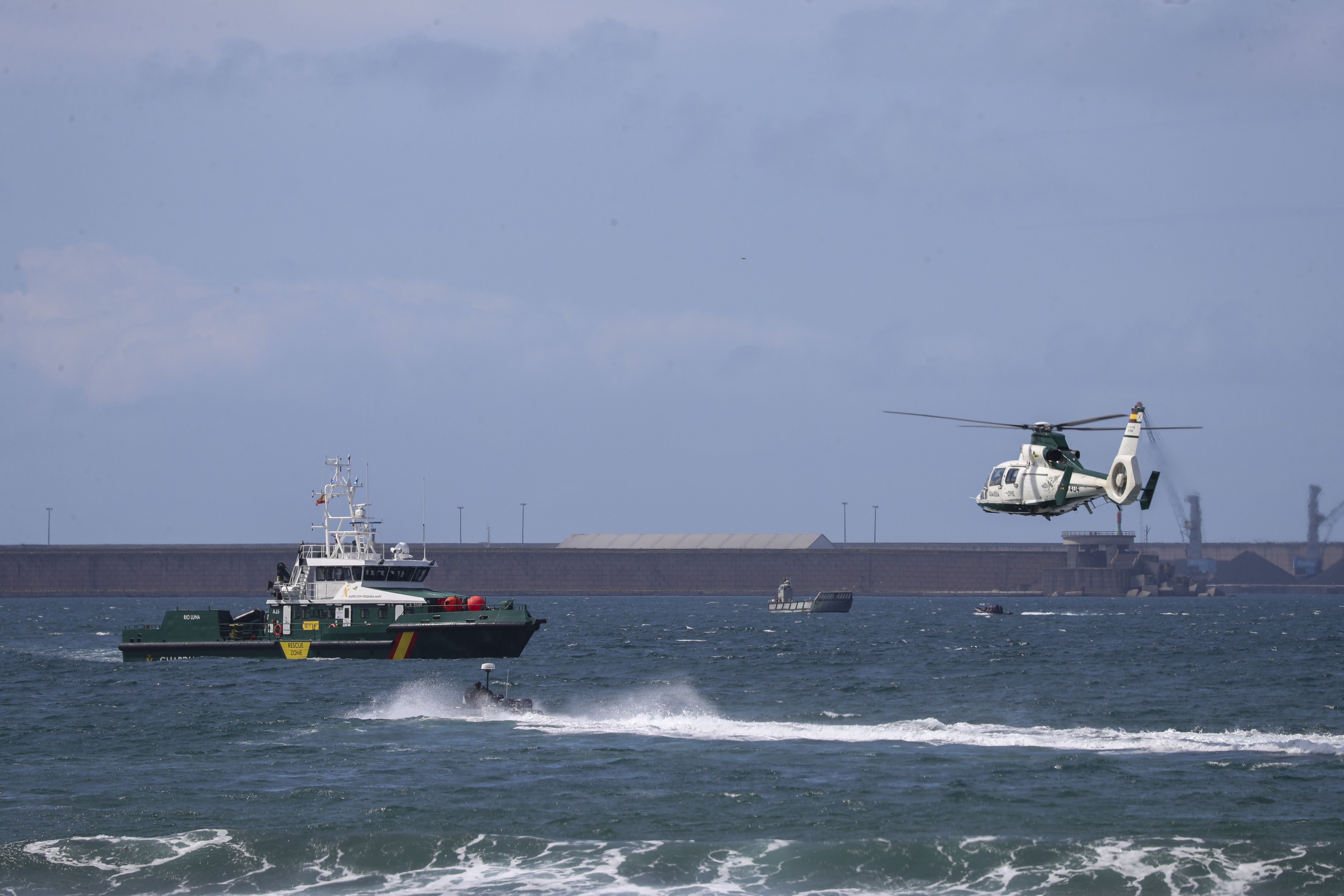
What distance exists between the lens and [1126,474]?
32.8 metres

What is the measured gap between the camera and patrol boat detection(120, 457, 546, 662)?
203ft

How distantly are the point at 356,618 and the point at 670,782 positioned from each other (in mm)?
30484

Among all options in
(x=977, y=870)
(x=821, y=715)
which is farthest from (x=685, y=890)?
(x=821, y=715)

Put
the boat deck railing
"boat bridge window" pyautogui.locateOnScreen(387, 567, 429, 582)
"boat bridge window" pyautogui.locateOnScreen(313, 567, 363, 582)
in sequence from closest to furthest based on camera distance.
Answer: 1. "boat bridge window" pyautogui.locateOnScreen(313, 567, 363, 582)
2. the boat deck railing
3. "boat bridge window" pyautogui.locateOnScreen(387, 567, 429, 582)

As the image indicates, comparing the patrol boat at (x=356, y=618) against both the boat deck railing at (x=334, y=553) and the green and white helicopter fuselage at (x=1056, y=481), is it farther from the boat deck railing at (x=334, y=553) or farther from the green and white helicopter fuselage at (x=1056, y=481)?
the green and white helicopter fuselage at (x=1056, y=481)

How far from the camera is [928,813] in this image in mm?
31281

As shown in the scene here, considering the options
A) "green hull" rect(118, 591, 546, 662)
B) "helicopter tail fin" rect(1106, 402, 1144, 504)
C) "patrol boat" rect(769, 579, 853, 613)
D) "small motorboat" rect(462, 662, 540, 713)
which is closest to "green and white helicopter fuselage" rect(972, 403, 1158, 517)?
"helicopter tail fin" rect(1106, 402, 1144, 504)

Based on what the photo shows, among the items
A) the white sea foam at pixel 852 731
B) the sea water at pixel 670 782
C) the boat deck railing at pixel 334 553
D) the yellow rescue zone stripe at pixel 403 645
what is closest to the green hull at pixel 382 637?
the yellow rescue zone stripe at pixel 403 645

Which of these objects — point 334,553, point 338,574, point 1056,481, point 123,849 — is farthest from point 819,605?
point 123,849

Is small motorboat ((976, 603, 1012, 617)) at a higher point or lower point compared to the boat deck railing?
lower

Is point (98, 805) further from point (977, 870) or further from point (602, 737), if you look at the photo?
point (977, 870)

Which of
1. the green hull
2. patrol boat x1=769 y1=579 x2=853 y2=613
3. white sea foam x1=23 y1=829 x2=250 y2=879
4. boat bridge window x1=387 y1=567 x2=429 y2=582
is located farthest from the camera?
patrol boat x1=769 y1=579 x2=853 y2=613

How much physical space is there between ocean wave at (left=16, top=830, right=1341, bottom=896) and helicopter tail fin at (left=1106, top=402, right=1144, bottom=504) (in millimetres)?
7646

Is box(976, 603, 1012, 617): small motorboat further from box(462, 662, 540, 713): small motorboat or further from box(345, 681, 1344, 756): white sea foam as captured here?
box(462, 662, 540, 713): small motorboat
